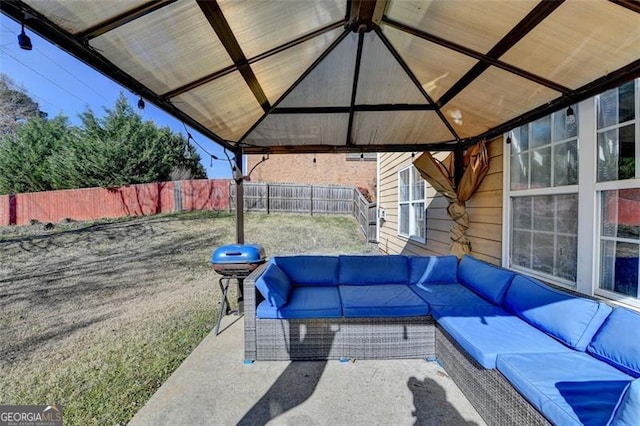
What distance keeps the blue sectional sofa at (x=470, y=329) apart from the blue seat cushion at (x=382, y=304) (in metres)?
0.01

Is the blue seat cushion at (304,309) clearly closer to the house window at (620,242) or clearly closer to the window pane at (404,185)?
the house window at (620,242)

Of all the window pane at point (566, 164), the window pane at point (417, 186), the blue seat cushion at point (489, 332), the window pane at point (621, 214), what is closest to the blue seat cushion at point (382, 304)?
the blue seat cushion at point (489, 332)

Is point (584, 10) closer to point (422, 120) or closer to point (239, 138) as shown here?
point (422, 120)

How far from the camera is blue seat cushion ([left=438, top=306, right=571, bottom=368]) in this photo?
1.83 m

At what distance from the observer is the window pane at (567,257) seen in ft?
7.55

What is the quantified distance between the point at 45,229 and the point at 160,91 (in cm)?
1204

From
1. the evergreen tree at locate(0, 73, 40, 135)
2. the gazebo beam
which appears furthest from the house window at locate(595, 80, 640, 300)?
the evergreen tree at locate(0, 73, 40, 135)

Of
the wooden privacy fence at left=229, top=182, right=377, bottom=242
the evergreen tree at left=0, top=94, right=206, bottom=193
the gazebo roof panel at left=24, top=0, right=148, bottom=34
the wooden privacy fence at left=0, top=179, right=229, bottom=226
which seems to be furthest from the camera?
the evergreen tree at left=0, top=94, right=206, bottom=193

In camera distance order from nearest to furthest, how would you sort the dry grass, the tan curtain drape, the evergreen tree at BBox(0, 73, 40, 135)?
the dry grass < the tan curtain drape < the evergreen tree at BBox(0, 73, 40, 135)

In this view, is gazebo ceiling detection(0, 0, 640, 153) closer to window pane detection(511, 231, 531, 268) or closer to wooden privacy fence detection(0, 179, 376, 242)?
window pane detection(511, 231, 531, 268)

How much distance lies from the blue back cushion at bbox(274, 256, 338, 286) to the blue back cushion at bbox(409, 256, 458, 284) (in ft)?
3.25

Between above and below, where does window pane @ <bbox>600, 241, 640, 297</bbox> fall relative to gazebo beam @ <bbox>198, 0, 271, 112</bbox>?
below

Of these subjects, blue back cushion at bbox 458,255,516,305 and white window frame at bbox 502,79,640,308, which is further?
blue back cushion at bbox 458,255,516,305

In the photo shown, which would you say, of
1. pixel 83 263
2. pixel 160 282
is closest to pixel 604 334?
pixel 160 282
